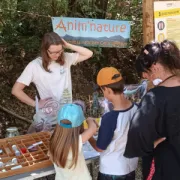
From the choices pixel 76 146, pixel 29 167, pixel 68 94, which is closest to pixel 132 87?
pixel 68 94

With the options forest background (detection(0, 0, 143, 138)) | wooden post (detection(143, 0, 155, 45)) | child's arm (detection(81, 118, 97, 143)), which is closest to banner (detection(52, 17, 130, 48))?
wooden post (detection(143, 0, 155, 45))

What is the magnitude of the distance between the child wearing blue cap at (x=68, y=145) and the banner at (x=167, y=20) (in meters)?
1.47

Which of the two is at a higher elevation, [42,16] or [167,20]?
[42,16]

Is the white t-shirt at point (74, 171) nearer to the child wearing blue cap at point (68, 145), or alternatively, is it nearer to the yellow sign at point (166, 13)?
the child wearing blue cap at point (68, 145)

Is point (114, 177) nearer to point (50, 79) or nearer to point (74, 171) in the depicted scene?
point (74, 171)

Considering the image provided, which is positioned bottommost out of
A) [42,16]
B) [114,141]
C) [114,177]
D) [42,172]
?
[114,177]

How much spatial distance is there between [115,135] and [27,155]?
57 centimetres

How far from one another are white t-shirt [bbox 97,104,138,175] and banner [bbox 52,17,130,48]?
1331 mm

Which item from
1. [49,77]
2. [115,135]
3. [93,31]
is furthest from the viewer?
[93,31]

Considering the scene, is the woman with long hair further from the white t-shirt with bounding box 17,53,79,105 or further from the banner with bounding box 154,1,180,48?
the banner with bounding box 154,1,180,48

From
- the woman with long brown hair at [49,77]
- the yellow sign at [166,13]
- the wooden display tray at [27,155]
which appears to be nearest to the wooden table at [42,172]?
the wooden display tray at [27,155]

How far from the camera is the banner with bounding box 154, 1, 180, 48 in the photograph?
2.86 m

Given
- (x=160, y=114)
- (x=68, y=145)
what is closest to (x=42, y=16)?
(x=68, y=145)

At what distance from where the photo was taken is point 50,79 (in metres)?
2.52
